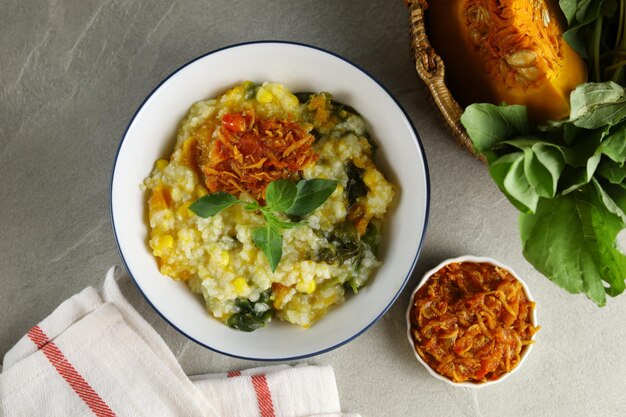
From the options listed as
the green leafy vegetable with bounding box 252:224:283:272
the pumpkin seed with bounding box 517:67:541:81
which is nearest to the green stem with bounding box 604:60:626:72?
the pumpkin seed with bounding box 517:67:541:81

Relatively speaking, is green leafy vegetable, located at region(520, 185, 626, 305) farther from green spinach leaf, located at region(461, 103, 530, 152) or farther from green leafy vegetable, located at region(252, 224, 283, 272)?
green leafy vegetable, located at region(252, 224, 283, 272)

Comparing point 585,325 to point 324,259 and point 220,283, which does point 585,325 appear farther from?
point 220,283

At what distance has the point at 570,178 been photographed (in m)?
2.12

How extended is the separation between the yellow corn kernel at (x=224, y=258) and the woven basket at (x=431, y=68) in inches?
33.2

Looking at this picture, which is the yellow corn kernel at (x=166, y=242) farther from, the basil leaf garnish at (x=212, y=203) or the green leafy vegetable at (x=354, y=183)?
the green leafy vegetable at (x=354, y=183)

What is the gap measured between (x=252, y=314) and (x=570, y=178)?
3.63 feet

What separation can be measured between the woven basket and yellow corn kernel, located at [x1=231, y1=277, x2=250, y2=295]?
0.85 meters

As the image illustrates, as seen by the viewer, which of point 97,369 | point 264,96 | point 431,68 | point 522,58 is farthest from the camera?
point 97,369

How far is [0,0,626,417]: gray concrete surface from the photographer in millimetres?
2693

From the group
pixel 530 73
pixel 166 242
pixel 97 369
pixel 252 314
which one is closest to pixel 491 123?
pixel 530 73

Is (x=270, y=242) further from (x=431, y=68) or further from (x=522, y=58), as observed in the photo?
(x=522, y=58)

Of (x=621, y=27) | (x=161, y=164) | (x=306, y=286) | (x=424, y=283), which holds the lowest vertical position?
(x=424, y=283)

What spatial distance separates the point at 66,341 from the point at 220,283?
2.55 feet

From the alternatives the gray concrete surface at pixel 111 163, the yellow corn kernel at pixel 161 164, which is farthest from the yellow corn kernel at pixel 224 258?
the gray concrete surface at pixel 111 163
